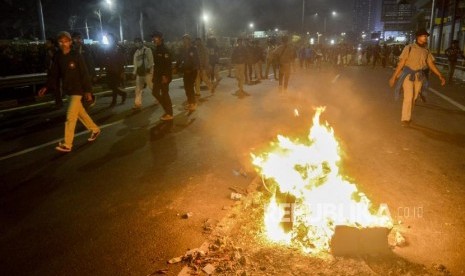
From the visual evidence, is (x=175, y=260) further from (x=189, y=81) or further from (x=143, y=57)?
(x=143, y=57)

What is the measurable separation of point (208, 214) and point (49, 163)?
3.28m

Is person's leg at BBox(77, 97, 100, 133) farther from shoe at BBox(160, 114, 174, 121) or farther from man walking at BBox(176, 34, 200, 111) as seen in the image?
man walking at BBox(176, 34, 200, 111)

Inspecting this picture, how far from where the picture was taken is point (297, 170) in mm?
4133

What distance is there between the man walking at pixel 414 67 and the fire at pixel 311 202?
4.57 metres

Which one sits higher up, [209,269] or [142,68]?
[142,68]

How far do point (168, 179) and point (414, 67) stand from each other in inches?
226

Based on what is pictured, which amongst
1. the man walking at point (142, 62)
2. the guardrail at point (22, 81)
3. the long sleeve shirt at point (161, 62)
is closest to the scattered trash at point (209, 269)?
the long sleeve shirt at point (161, 62)

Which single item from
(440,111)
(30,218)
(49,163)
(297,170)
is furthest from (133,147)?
(440,111)

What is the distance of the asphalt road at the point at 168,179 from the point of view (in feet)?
11.5

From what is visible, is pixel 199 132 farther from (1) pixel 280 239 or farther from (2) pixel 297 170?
(1) pixel 280 239

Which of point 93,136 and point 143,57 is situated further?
point 143,57

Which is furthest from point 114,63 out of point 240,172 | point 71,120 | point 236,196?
point 236,196

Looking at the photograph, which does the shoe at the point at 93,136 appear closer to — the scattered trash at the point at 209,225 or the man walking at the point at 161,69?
the man walking at the point at 161,69

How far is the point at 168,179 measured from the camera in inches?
210
